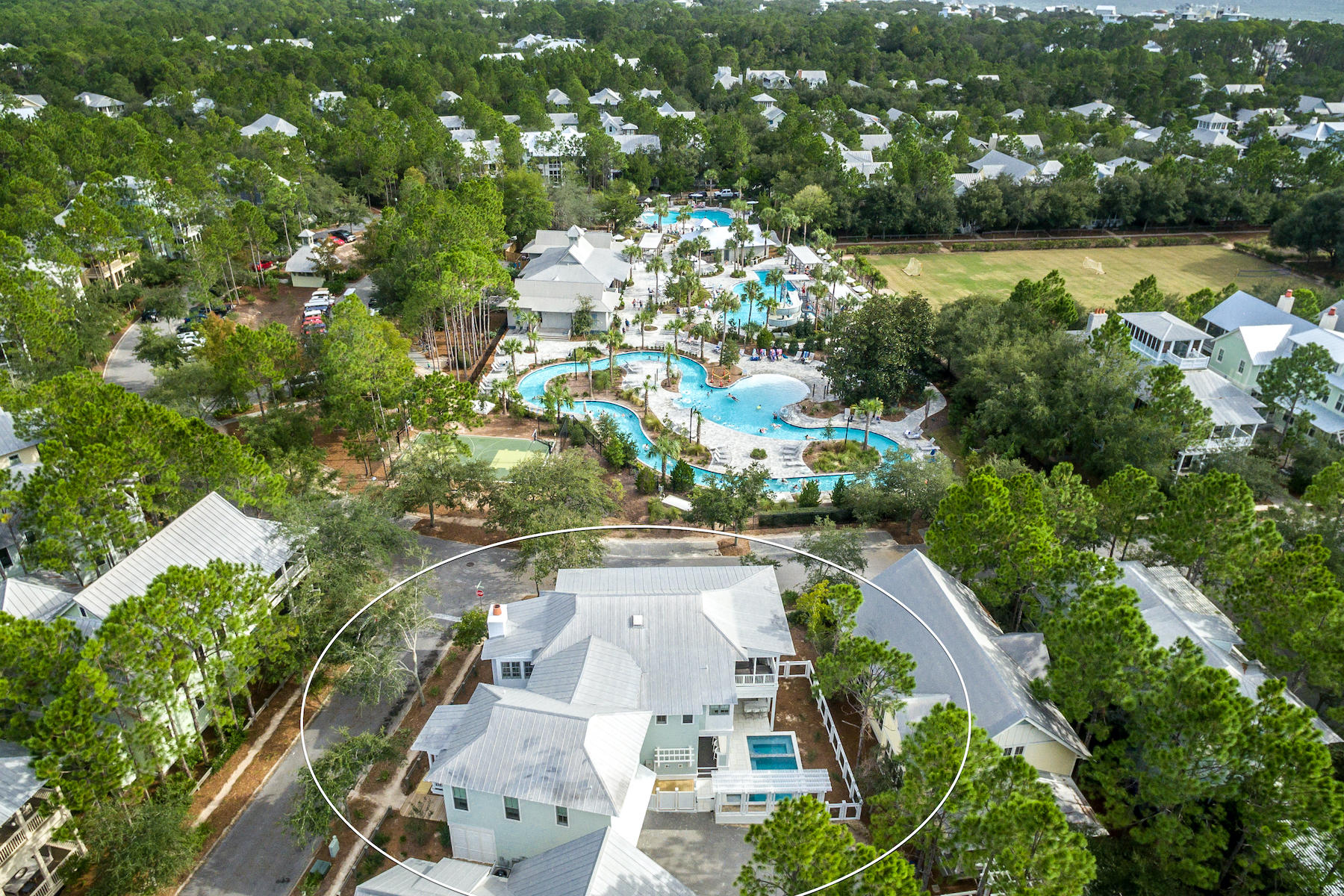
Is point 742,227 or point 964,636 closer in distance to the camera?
point 964,636

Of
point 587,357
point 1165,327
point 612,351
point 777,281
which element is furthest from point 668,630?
point 777,281

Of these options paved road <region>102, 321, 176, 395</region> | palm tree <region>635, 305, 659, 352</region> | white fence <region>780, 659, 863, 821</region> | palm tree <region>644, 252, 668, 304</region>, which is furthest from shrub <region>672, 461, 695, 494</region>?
paved road <region>102, 321, 176, 395</region>

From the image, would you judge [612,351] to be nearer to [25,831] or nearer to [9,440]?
[9,440]

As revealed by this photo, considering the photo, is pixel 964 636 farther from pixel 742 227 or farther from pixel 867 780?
pixel 742 227

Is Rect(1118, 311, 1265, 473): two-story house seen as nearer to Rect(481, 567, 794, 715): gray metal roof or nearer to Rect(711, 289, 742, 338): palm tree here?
Rect(711, 289, 742, 338): palm tree

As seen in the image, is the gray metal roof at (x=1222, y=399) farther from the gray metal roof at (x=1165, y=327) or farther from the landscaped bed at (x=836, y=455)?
the landscaped bed at (x=836, y=455)

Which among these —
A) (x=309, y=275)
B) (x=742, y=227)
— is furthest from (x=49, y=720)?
(x=742, y=227)
